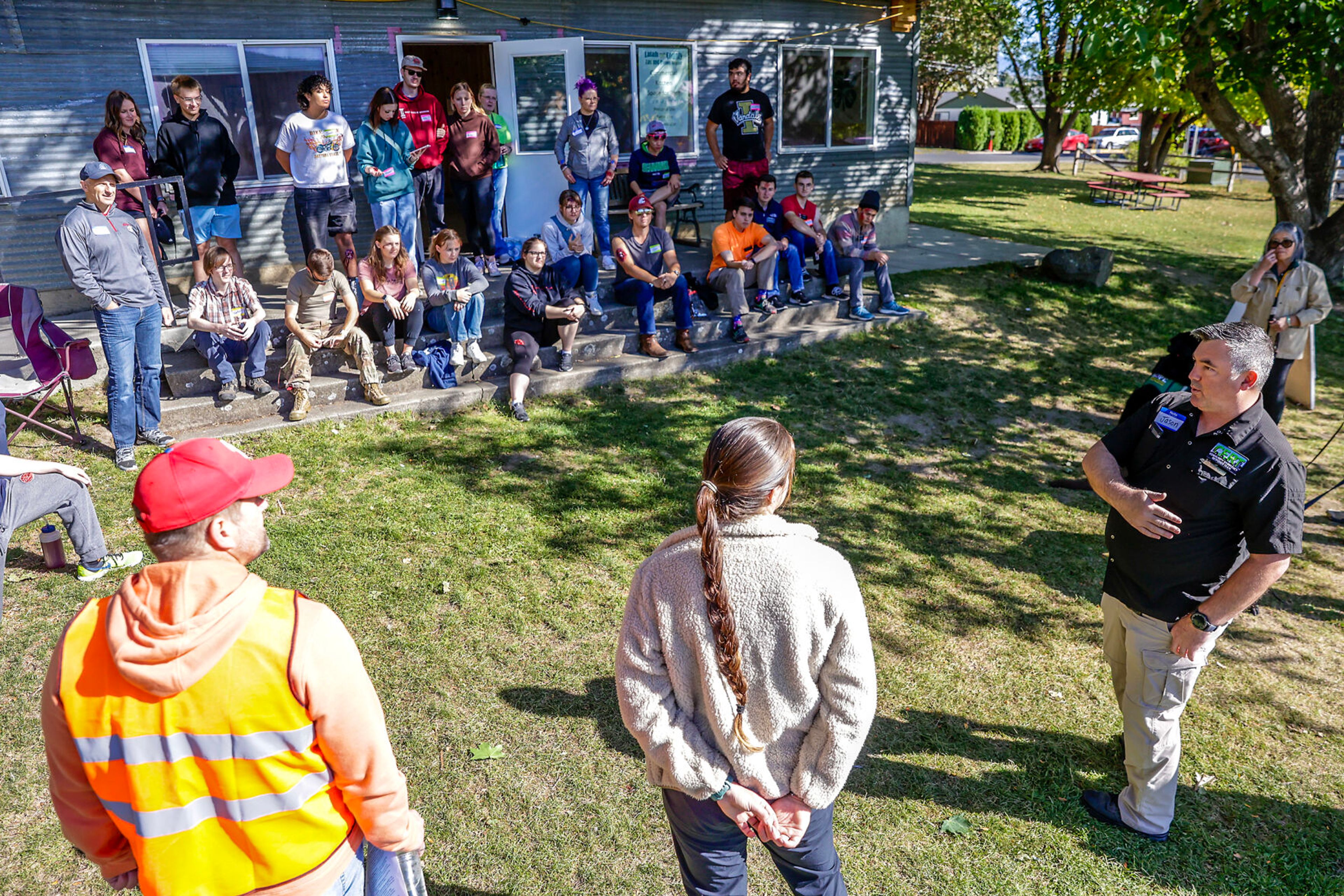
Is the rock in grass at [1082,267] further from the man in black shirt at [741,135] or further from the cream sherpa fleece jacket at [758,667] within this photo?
the cream sherpa fleece jacket at [758,667]

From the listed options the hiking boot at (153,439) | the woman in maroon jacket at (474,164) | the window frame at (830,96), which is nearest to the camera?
the hiking boot at (153,439)

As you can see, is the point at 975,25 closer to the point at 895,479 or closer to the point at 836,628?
the point at 895,479

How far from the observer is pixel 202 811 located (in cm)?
192

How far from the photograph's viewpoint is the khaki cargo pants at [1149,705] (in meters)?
3.42

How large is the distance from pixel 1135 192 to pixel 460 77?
650 inches

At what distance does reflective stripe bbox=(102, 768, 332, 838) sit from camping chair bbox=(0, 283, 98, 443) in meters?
5.52

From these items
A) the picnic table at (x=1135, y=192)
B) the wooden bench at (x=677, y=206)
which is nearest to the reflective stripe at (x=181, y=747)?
the wooden bench at (x=677, y=206)

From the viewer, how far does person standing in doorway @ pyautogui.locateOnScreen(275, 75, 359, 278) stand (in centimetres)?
796

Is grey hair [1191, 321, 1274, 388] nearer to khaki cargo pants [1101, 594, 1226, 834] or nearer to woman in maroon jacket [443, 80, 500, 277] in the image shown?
khaki cargo pants [1101, 594, 1226, 834]

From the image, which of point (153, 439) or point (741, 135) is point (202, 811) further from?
point (741, 135)

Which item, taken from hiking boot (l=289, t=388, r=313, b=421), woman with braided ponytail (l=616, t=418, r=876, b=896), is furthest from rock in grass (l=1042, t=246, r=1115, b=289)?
woman with braided ponytail (l=616, t=418, r=876, b=896)

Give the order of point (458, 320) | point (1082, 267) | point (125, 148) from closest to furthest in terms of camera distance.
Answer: point (125, 148) → point (458, 320) → point (1082, 267)

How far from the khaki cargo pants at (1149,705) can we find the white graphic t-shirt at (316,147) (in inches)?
290

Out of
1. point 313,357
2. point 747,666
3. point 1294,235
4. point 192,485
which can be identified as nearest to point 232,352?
point 313,357
